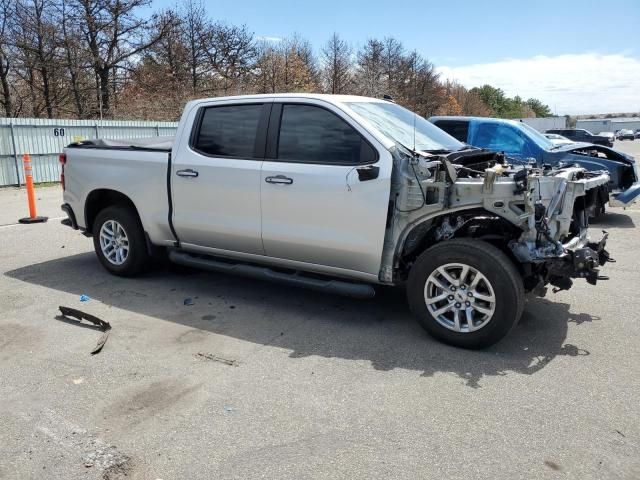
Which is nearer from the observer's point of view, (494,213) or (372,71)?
(494,213)

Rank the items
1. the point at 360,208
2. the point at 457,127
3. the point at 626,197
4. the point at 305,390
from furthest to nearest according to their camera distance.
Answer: the point at 457,127
the point at 626,197
the point at 360,208
the point at 305,390

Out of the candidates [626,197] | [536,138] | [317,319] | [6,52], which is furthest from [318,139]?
[6,52]

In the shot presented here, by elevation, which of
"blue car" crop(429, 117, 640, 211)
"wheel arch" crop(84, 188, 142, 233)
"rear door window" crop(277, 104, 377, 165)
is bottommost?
"wheel arch" crop(84, 188, 142, 233)

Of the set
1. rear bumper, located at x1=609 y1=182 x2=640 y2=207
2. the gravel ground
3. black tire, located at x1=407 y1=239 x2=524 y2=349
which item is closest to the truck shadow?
the gravel ground

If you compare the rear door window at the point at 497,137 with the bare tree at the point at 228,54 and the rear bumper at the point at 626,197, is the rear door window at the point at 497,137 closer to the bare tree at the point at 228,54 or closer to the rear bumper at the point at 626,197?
the rear bumper at the point at 626,197

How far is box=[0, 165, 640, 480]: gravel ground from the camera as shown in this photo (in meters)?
2.96

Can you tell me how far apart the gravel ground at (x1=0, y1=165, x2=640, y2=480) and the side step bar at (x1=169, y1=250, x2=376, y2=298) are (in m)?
0.35

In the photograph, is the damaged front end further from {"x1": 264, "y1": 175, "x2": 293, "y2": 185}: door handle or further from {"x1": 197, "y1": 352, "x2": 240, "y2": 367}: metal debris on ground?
{"x1": 197, "y1": 352, "x2": 240, "y2": 367}: metal debris on ground

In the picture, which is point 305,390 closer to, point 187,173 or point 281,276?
point 281,276

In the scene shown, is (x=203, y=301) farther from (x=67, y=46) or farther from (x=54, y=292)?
(x=67, y=46)

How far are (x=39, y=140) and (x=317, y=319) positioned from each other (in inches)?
588

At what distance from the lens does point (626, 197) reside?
8703 mm

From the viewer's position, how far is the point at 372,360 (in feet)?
13.8

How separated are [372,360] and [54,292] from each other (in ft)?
12.2
